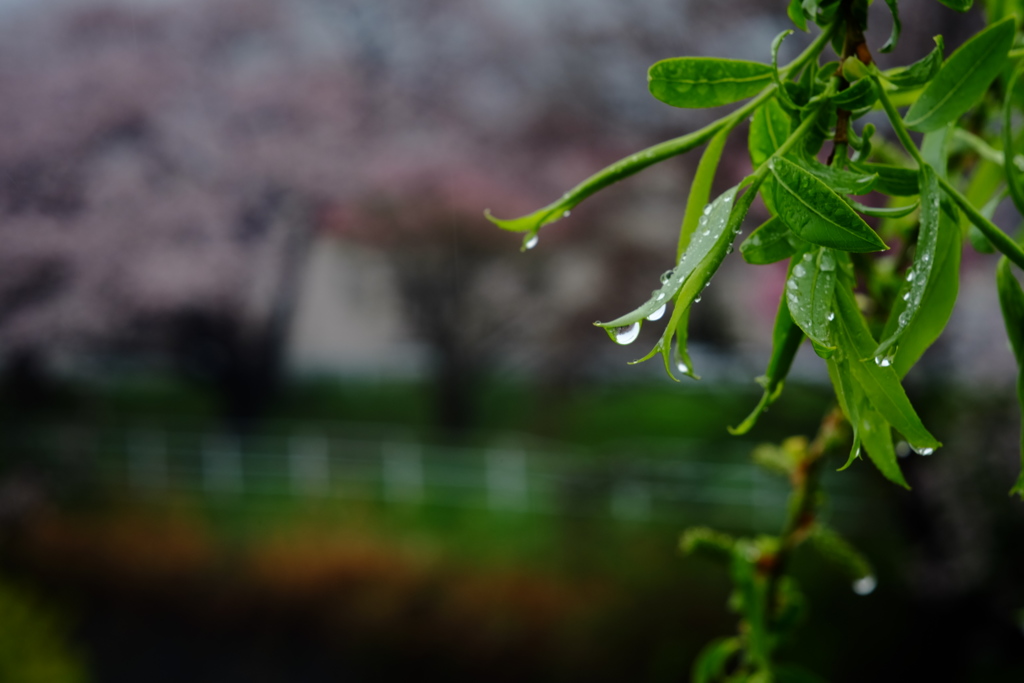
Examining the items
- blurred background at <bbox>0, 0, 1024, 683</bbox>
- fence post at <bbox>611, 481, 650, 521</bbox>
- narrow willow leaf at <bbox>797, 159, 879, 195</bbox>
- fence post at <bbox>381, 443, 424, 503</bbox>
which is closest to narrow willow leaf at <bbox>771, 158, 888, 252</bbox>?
narrow willow leaf at <bbox>797, 159, 879, 195</bbox>

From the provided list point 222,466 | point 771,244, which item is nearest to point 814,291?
point 771,244

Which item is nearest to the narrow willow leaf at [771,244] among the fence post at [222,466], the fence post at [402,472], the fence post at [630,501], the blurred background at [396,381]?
the blurred background at [396,381]

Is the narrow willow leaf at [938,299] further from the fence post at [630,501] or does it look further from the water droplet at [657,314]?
the fence post at [630,501]

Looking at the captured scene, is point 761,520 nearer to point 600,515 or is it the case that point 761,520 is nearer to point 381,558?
point 600,515

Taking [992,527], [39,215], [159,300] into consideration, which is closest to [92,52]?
[39,215]

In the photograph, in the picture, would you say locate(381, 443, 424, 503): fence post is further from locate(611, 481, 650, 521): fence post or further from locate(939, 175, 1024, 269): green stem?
locate(939, 175, 1024, 269): green stem
